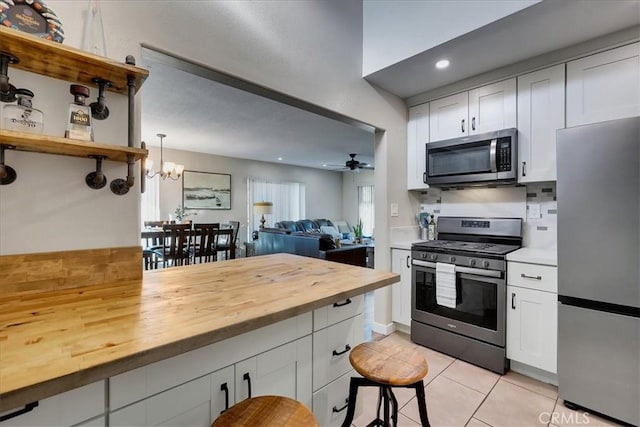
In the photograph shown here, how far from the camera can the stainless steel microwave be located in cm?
238

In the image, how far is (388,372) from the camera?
1.14 meters

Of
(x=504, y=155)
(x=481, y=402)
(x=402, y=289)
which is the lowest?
(x=481, y=402)

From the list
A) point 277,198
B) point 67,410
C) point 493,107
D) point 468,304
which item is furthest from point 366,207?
point 67,410

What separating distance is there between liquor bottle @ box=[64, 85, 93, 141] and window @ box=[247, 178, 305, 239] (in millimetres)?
6139

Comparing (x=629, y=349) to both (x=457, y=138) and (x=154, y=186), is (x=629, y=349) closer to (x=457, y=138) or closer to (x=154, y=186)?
(x=457, y=138)

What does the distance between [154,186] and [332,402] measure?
18.7 feet

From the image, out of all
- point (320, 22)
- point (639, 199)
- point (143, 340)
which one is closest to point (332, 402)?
point (143, 340)

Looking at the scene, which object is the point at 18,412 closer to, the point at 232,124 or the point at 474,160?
the point at 474,160

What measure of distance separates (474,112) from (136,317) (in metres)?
2.91

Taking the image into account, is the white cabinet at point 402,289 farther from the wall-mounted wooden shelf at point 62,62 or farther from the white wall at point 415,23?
the wall-mounted wooden shelf at point 62,62

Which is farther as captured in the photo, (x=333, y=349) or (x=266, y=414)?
(x=333, y=349)

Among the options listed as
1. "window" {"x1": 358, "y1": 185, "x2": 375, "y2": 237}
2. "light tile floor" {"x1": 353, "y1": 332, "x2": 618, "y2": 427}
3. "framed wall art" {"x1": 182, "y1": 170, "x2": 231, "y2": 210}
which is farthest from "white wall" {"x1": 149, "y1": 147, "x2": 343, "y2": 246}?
"light tile floor" {"x1": 353, "y1": 332, "x2": 618, "y2": 427}

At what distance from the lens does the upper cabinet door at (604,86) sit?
194 cm

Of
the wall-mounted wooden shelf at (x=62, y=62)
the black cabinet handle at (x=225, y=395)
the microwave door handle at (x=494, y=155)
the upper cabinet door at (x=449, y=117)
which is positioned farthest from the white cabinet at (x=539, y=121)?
the wall-mounted wooden shelf at (x=62, y=62)
